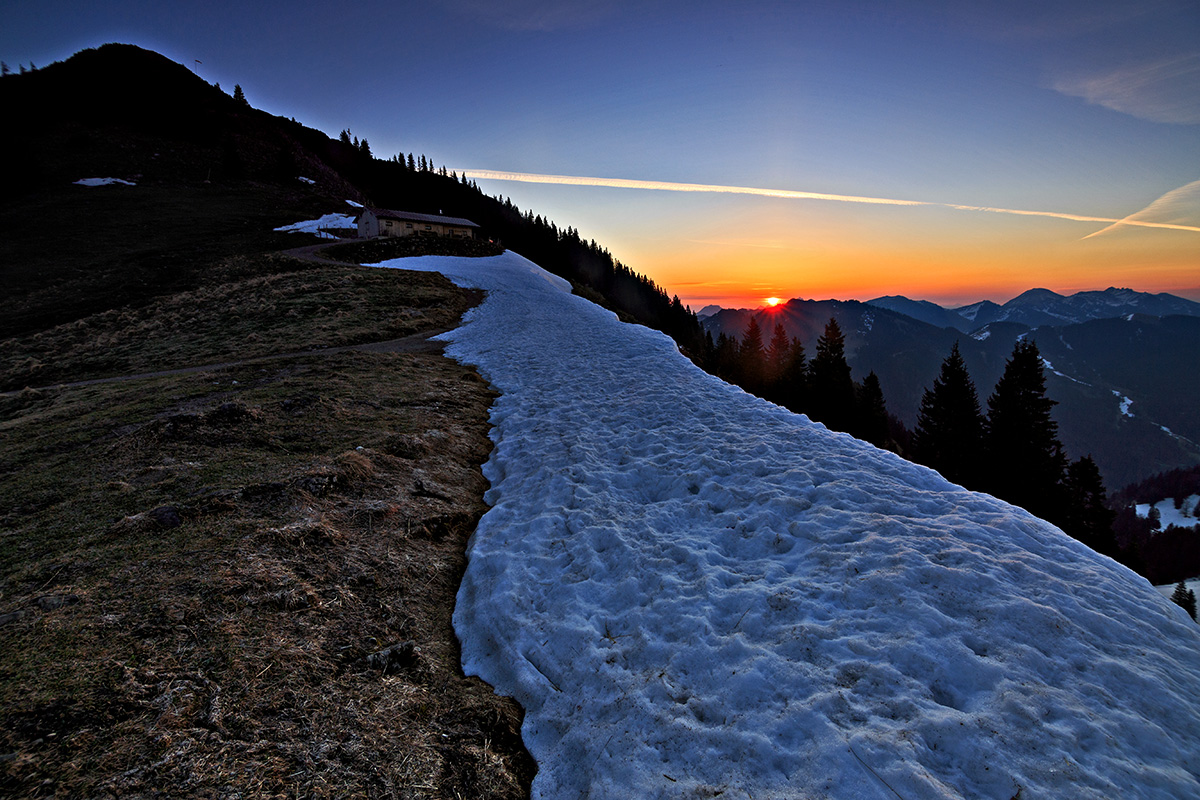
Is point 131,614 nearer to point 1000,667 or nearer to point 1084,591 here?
point 1000,667

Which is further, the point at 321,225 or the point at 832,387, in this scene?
the point at 321,225

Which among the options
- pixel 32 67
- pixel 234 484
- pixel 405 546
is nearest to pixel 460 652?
pixel 405 546

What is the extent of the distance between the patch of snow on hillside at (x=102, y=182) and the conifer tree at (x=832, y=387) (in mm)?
91713

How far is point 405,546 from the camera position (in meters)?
6.12

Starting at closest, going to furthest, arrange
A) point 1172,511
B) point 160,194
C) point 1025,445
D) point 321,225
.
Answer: point 1025,445
point 321,225
point 160,194
point 1172,511

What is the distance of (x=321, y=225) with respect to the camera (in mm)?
54531

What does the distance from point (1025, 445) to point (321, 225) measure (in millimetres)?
74116

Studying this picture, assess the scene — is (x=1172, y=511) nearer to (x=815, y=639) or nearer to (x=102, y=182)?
(x=815, y=639)

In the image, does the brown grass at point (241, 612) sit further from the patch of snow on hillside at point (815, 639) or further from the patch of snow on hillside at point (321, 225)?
the patch of snow on hillside at point (321, 225)

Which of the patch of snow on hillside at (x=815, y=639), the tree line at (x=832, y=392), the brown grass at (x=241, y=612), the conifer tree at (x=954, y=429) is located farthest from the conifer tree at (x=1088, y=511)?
the brown grass at (x=241, y=612)

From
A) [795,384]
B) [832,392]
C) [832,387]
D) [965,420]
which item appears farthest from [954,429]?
[795,384]

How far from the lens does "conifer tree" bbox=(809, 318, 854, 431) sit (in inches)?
1665

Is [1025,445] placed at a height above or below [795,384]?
above

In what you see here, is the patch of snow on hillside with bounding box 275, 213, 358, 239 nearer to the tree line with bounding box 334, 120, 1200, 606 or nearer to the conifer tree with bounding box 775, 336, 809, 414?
the tree line with bounding box 334, 120, 1200, 606
